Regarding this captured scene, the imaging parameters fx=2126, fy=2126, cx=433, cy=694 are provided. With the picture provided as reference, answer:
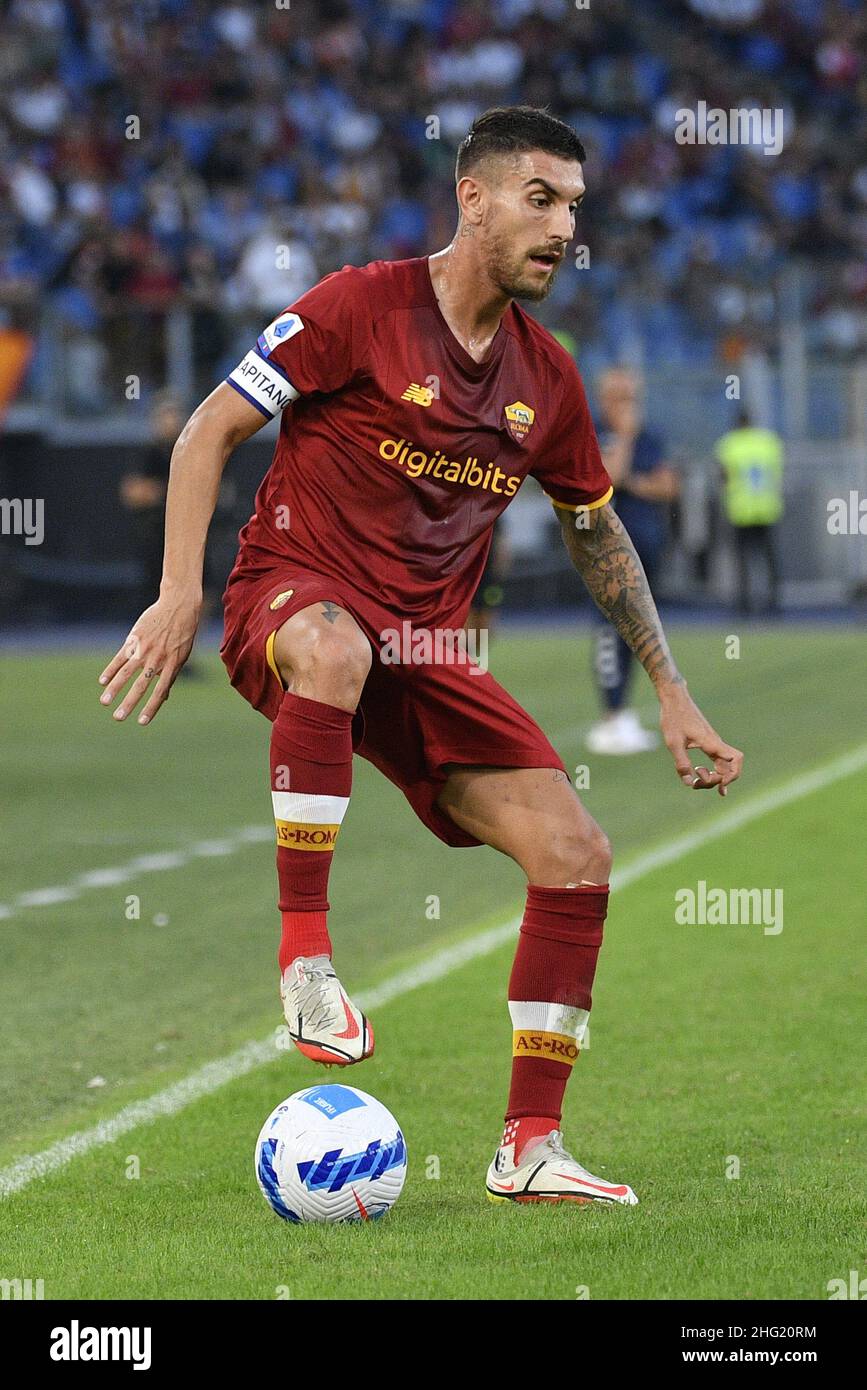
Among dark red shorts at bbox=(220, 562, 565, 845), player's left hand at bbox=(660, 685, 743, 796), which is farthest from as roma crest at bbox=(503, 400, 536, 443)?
player's left hand at bbox=(660, 685, 743, 796)

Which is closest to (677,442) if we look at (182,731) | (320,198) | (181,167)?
(320,198)

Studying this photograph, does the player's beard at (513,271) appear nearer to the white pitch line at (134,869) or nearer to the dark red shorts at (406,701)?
the dark red shorts at (406,701)

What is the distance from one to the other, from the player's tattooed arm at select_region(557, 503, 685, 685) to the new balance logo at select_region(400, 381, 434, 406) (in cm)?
55

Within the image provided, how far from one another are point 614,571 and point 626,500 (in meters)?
8.48

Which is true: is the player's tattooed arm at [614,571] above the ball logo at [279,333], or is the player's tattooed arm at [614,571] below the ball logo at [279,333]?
below

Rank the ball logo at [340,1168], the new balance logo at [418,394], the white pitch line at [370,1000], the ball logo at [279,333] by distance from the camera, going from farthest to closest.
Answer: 1. the white pitch line at [370,1000]
2. the new balance logo at [418,394]
3. the ball logo at [279,333]
4. the ball logo at [340,1168]

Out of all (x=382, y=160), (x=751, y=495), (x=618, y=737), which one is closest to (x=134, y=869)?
(x=618, y=737)

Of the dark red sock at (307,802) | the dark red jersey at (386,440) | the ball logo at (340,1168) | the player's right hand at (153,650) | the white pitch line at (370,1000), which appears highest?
the dark red jersey at (386,440)

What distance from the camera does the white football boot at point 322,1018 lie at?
4.07 metres

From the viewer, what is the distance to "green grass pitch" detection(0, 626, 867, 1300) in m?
3.94

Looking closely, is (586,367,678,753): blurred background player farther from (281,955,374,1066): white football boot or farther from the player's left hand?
(281,955,374,1066): white football boot

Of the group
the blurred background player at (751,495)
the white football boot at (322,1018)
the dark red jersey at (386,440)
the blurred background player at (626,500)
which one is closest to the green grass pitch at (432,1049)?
the white football boot at (322,1018)
